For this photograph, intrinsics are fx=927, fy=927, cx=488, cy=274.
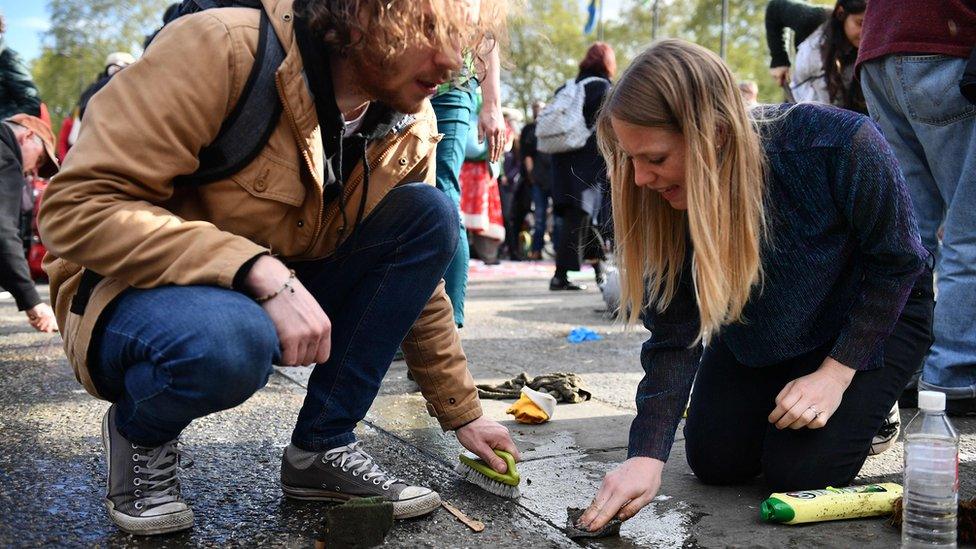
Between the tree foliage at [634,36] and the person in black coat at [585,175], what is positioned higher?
the person in black coat at [585,175]

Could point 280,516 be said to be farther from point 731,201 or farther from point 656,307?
point 731,201

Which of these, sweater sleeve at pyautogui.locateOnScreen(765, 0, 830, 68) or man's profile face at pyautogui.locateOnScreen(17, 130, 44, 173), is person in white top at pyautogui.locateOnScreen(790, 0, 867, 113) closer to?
sweater sleeve at pyautogui.locateOnScreen(765, 0, 830, 68)

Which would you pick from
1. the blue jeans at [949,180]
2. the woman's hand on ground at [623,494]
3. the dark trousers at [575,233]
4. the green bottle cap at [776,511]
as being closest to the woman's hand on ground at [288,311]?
the woman's hand on ground at [623,494]

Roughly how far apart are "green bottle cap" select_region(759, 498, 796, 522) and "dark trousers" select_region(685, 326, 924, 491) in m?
0.19

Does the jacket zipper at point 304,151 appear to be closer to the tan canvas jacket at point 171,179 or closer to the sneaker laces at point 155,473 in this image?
the tan canvas jacket at point 171,179

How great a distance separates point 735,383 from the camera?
8.27 ft

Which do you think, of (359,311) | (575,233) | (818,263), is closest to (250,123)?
(359,311)

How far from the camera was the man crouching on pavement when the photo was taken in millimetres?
1676

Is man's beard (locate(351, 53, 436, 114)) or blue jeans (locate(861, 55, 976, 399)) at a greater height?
man's beard (locate(351, 53, 436, 114))

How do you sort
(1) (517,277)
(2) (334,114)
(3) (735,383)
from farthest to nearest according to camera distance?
(1) (517,277)
(3) (735,383)
(2) (334,114)

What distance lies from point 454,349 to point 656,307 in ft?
1.64

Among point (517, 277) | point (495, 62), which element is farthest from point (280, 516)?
point (517, 277)

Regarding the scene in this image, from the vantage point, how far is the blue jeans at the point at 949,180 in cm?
292

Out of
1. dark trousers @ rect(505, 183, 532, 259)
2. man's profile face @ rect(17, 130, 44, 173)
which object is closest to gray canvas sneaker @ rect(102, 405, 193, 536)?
man's profile face @ rect(17, 130, 44, 173)
